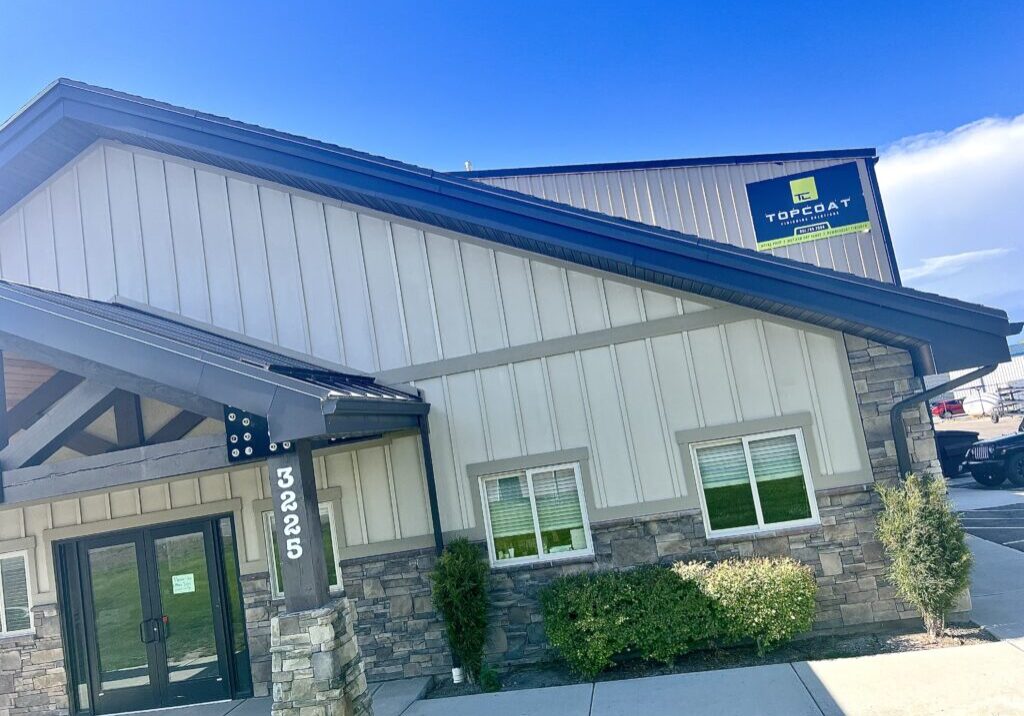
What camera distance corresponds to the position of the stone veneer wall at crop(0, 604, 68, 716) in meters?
8.67

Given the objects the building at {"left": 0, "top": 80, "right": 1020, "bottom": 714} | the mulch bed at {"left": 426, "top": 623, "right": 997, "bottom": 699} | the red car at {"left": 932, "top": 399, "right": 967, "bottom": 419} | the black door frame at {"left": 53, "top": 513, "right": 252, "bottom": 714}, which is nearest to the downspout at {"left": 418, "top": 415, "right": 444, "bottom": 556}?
the building at {"left": 0, "top": 80, "right": 1020, "bottom": 714}

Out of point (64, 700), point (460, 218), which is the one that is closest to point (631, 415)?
point (460, 218)

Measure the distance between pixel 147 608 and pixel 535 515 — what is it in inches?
193

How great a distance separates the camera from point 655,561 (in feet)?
25.5

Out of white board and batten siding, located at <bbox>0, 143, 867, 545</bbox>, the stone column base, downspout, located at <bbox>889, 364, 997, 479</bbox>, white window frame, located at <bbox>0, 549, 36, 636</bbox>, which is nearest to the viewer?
the stone column base

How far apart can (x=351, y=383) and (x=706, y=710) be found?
15.3ft

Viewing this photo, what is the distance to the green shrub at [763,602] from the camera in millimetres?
6965

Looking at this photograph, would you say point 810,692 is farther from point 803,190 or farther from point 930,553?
point 803,190

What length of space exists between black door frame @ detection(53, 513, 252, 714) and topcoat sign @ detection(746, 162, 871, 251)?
12032 millimetres

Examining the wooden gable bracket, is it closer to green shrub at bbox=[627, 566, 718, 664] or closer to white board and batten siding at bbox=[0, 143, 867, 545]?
white board and batten siding at bbox=[0, 143, 867, 545]

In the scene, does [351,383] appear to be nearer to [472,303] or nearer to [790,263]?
[472,303]

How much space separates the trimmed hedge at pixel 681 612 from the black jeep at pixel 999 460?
34.6 feet

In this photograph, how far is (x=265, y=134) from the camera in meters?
8.67

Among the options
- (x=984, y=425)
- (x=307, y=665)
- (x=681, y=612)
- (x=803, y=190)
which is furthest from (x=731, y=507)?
(x=984, y=425)
